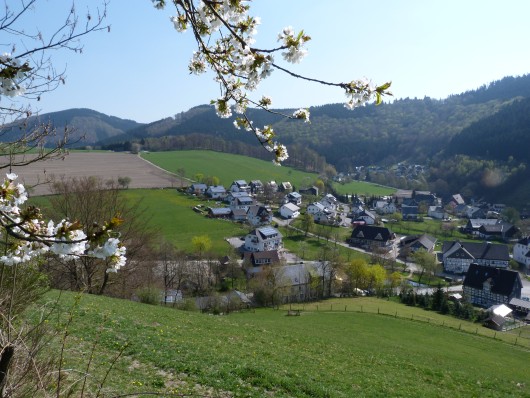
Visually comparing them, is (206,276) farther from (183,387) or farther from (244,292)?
(183,387)

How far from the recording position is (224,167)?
10788 centimetres

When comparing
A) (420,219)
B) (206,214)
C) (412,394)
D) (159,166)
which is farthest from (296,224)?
(412,394)

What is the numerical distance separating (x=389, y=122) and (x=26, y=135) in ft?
638

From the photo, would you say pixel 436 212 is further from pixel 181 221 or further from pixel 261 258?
pixel 181 221

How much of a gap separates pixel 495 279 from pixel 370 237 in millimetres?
20814

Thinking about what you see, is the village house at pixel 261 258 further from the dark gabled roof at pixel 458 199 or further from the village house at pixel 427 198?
the dark gabled roof at pixel 458 199

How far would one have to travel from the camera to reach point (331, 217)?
77.4 metres

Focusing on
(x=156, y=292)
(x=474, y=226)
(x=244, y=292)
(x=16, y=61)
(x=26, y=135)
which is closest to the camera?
(x=16, y=61)

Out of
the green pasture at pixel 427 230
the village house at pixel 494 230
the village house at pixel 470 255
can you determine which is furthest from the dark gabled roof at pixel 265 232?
the village house at pixel 494 230

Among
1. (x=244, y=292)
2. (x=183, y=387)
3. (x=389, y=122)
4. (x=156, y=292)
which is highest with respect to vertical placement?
(x=389, y=122)

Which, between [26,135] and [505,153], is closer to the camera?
[26,135]

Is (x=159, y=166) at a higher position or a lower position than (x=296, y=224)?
higher

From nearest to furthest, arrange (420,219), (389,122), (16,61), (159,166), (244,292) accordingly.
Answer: (16,61)
(244,292)
(420,219)
(159,166)
(389,122)

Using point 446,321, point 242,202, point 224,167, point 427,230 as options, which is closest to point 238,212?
point 242,202
